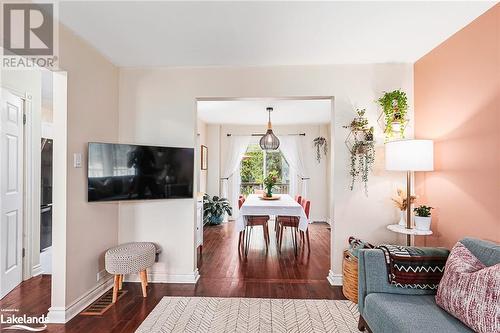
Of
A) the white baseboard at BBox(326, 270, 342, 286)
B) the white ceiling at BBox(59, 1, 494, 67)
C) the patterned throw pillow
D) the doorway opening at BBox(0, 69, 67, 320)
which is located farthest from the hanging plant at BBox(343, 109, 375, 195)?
the doorway opening at BBox(0, 69, 67, 320)

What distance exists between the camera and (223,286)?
118 inches

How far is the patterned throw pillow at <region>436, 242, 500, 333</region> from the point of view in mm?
1350

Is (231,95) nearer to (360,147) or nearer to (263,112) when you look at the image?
(360,147)

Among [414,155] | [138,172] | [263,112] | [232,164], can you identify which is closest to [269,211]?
[138,172]

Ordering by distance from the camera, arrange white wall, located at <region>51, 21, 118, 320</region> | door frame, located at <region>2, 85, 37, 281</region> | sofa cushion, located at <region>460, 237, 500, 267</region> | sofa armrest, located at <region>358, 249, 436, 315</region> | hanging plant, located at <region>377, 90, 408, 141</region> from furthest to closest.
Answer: door frame, located at <region>2, 85, 37, 281</region> < hanging plant, located at <region>377, 90, 408, 141</region> < white wall, located at <region>51, 21, 118, 320</region> < sofa armrest, located at <region>358, 249, 436, 315</region> < sofa cushion, located at <region>460, 237, 500, 267</region>

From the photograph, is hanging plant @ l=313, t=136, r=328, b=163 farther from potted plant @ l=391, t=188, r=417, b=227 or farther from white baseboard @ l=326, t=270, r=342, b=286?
white baseboard @ l=326, t=270, r=342, b=286

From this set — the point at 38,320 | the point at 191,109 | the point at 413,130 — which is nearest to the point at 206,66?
the point at 191,109

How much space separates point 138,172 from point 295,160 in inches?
180

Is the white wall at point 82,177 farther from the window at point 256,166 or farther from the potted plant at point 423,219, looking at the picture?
the window at point 256,166

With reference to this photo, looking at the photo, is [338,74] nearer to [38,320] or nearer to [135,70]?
[135,70]

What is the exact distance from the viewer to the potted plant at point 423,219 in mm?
2492

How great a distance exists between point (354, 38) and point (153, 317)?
126 inches

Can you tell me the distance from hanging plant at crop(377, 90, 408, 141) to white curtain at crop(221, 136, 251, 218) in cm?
417

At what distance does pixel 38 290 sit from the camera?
9.26 feet
